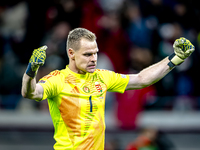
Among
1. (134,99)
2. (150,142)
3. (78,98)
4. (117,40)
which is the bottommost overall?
(150,142)

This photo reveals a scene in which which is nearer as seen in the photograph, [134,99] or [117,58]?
[134,99]

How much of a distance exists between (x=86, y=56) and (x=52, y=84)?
572 millimetres

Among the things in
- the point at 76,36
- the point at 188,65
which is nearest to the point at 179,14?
the point at 188,65

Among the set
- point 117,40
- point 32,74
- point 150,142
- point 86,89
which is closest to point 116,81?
point 86,89

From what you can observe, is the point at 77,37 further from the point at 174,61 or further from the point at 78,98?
the point at 174,61

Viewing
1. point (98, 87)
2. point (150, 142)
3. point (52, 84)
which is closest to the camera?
point (52, 84)

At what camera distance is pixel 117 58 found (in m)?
9.87

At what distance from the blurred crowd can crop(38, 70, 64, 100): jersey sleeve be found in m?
4.41

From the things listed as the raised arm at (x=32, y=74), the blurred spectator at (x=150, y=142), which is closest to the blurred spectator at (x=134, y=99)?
the blurred spectator at (x=150, y=142)

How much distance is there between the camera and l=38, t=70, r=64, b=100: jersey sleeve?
14.3ft

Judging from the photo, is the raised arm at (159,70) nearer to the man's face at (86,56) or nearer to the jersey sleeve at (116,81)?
the jersey sleeve at (116,81)

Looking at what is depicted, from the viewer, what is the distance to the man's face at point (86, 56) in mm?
4660

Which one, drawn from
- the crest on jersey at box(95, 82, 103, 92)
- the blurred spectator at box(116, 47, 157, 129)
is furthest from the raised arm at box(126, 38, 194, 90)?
the blurred spectator at box(116, 47, 157, 129)

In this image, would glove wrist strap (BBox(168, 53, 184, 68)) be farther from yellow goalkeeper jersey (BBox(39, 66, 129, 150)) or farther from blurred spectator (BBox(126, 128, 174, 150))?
blurred spectator (BBox(126, 128, 174, 150))
